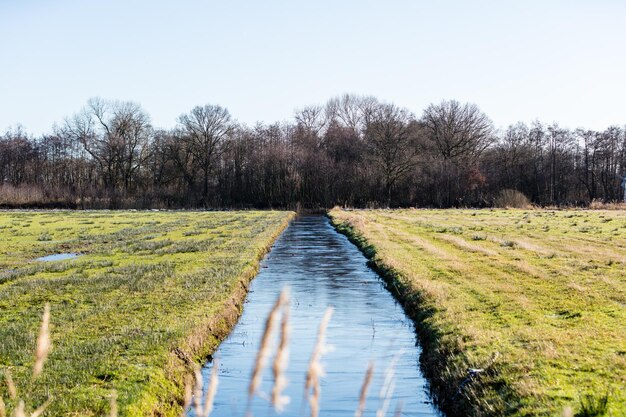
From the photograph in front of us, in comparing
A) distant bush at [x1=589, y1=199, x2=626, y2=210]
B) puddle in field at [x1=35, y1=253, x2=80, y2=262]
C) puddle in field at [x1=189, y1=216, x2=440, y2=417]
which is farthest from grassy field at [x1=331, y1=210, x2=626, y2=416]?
distant bush at [x1=589, y1=199, x2=626, y2=210]

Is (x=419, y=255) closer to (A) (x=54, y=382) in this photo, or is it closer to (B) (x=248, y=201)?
(A) (x=54, y=382)

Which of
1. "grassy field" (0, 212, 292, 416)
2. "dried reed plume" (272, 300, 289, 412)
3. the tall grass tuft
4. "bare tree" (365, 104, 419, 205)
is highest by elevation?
"bare tree" (365, 104, 419, 205)

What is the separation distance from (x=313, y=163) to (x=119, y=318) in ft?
255

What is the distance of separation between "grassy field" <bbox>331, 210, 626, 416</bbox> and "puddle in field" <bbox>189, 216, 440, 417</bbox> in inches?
20.5

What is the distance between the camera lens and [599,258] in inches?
878

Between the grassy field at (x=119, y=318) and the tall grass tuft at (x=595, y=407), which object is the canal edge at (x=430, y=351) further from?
the grassy field at (x=119, y=318)

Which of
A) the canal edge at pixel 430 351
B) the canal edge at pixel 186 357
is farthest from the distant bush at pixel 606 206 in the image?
the canal edge at pixel 186 357

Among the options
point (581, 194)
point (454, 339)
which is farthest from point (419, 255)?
point (581, 194)

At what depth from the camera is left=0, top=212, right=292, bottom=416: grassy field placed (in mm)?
9086

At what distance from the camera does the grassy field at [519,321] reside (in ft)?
28.6

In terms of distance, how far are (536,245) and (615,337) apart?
17.3 m

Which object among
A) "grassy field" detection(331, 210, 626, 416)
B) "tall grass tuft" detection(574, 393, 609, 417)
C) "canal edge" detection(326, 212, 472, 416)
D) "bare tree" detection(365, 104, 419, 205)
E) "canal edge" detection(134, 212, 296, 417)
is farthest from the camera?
"bare tree" detection(365, 104, 419, 205)

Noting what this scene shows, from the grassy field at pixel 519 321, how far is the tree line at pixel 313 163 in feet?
199

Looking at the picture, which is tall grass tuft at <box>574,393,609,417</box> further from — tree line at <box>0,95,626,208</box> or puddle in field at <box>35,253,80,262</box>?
tree line at <box>0,95,626,208</box>
